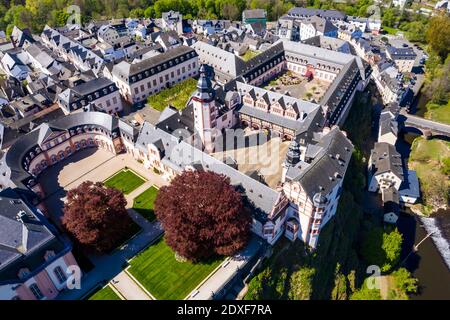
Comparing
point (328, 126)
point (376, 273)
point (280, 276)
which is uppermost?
point (328, 126)

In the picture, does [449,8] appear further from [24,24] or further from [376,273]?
[24,24]

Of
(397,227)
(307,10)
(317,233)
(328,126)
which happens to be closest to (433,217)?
(397,227)

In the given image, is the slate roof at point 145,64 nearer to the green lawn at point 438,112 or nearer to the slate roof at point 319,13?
the slate roof at point 319,13

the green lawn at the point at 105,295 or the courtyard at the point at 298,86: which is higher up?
the courtyard at the point at 298,86

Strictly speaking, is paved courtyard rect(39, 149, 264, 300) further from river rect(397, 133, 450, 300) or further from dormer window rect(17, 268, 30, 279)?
river rect(397, 133, 450, 300)

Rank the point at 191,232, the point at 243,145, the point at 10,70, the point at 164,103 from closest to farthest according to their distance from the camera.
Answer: the point at 191,232, the point at 243,145, the point at 164,103, the point at 10,70

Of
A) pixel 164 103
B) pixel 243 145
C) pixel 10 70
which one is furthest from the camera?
pixel 10 70

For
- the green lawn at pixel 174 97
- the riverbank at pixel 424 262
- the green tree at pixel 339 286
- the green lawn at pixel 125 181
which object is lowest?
the riverbank at pixel 424 262

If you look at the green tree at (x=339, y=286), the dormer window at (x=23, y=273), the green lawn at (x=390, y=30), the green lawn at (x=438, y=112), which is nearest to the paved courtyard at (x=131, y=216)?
the dormer window at (x=23, y=273)
